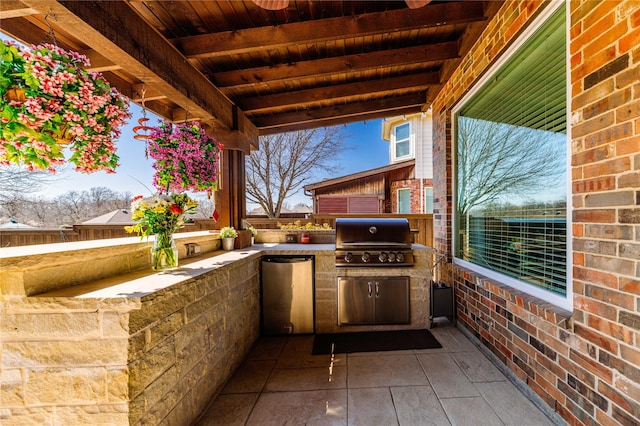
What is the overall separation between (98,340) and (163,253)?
0.73 m

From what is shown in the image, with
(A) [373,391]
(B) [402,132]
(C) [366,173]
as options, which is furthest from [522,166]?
(B) [402,132]

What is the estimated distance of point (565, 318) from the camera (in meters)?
1.50

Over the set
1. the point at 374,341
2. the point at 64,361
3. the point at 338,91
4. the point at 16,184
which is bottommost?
the point at 374,341

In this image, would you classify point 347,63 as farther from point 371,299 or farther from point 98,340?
point 98,340

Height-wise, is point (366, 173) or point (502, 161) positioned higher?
point (366, 173)

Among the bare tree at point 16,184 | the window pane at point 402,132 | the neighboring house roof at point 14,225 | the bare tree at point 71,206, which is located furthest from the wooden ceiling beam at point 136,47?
the window pane at point 402,132

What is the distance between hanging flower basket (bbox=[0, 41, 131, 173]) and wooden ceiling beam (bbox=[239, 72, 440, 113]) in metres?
2.06

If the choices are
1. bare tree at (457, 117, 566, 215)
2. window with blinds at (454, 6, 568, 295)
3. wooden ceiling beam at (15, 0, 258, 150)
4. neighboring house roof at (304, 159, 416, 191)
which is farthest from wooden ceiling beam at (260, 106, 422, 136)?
neighboring house roof at (304, 159, 416, 191)

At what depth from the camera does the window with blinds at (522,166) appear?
1689mm

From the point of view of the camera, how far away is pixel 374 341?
108 inches

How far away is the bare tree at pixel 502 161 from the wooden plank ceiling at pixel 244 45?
87cm

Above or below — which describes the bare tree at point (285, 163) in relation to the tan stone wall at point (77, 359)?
above

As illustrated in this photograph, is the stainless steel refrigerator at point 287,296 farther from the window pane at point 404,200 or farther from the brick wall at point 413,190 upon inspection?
the window pane at point 404,200

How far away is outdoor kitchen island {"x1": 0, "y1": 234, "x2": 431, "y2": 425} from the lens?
1127mm
